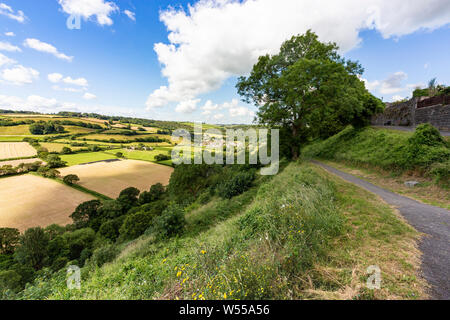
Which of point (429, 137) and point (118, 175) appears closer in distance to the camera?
point (429, 137)

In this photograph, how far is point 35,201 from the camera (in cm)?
2823

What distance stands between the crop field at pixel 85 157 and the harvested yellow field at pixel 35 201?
1099 centimetres

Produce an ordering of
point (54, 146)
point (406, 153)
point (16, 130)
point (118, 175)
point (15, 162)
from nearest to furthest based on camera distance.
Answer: point (406, 153) → point (15, 162) → point (118, 175) → point (54, 146) → point (16, 130)

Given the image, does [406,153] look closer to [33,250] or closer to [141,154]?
[33,250]

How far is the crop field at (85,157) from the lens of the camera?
48.8 m

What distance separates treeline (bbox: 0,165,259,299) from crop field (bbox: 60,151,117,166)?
100ft

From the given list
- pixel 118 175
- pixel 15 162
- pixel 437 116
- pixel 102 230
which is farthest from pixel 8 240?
pixel 437 116

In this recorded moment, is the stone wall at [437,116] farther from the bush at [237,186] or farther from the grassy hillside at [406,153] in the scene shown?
the bush at [237,186]

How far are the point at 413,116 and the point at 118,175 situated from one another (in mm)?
56642

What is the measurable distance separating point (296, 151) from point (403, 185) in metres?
8.25

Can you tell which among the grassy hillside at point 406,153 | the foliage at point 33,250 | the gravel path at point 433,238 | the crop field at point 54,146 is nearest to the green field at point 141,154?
the crop field at point 54,146

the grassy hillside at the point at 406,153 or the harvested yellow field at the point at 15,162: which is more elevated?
the grassy hillside at the point at 406,153
